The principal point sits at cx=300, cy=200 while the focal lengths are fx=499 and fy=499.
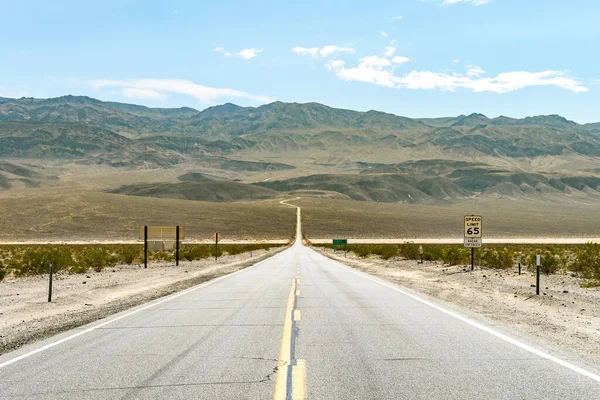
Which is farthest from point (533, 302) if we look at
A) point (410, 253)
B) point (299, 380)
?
point (410, 253)

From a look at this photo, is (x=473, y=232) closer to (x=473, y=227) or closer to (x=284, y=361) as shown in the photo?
(x=473, y=227)

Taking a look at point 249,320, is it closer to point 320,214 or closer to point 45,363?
point 45,363

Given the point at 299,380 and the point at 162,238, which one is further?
the point at 162,238

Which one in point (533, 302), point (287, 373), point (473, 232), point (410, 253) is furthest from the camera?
point (410, 253)

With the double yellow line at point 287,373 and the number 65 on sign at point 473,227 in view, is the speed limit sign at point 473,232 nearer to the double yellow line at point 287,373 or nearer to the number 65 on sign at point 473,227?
the number 65 on sign at point 473,227

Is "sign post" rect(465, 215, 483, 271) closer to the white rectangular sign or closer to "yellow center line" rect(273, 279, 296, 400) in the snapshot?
the white rectangular sign

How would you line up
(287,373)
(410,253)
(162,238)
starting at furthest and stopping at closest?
(410,253) → (162,238) → (287,373)

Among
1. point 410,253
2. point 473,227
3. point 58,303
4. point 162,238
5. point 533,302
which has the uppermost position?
point 473,227

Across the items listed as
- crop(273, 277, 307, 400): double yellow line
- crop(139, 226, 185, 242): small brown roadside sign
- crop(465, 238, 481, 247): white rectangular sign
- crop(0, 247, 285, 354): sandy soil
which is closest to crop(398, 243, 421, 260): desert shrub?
crop(465, 238, 481, 247): white rectangular sign

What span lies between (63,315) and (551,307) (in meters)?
12.7

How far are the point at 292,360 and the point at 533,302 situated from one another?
983 cm

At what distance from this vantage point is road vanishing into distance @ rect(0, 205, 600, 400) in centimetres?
589

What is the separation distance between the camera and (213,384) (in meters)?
6.11

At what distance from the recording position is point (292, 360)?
7.21 metres
